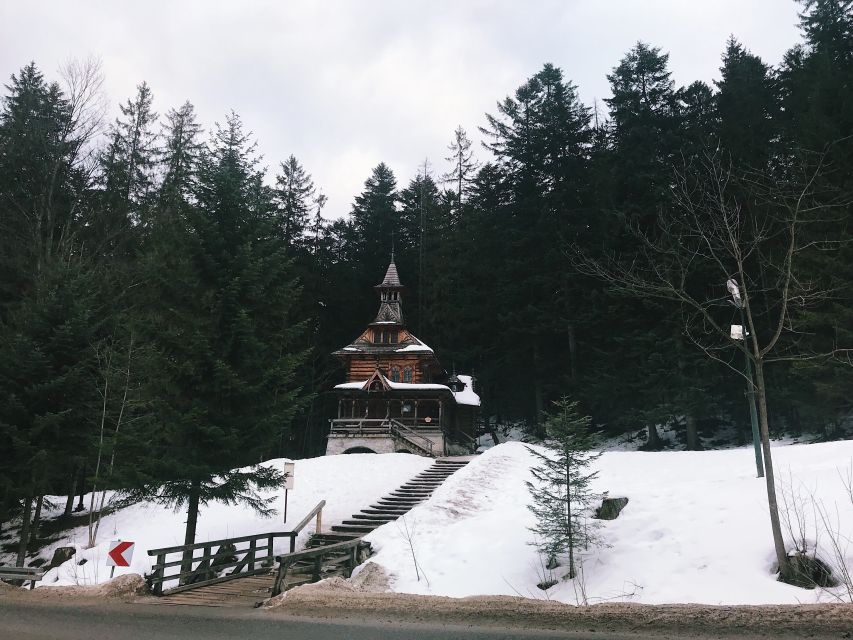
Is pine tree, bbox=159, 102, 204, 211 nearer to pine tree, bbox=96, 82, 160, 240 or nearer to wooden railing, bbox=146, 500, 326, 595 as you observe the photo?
pine tree, bbox=96, 82, 160, 240

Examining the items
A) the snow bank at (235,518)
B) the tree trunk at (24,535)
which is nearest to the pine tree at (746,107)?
the snow bank at (235,518)

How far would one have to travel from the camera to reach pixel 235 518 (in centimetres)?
1848

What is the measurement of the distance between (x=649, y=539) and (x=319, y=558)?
22.6 feet

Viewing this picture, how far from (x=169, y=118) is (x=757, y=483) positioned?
3663cm

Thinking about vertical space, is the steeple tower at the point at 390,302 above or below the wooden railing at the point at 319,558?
above

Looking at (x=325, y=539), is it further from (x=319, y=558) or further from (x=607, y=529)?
(x=607, y=529)

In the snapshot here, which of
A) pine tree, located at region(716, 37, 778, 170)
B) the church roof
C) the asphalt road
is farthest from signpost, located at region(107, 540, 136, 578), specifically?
pine tree, located at region(716, 37, 778, 170)

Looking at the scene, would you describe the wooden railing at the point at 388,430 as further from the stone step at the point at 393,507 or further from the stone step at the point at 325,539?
the stone step at the point at 325,539

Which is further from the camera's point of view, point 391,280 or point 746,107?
point 391,280

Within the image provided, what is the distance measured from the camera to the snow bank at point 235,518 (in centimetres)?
1639

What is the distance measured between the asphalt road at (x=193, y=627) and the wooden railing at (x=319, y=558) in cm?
170

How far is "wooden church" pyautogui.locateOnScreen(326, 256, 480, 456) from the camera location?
31781mm

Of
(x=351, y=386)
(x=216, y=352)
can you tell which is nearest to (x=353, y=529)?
(x=216, y=352)

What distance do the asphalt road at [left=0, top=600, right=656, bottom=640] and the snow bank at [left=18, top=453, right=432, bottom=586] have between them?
8.09m
